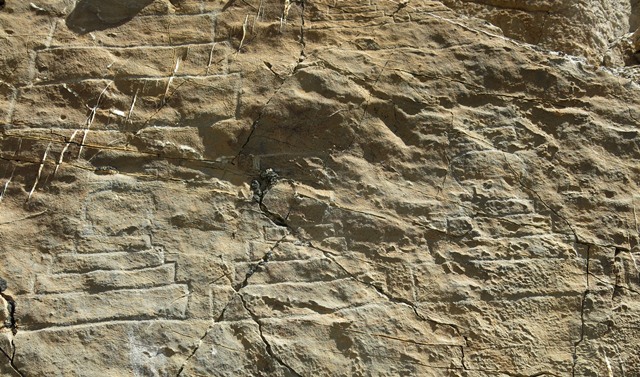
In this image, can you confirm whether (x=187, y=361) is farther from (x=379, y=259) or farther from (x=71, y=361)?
(x=379, y=259)

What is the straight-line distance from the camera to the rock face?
2.62 m

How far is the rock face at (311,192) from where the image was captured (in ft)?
8.58

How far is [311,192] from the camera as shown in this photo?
2768mm

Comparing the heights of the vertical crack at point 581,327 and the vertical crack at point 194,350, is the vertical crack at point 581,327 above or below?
above

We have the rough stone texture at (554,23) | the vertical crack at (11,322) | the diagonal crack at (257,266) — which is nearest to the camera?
the vertical crack at (11,322)

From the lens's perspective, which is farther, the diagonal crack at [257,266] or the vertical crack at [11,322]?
the diagonal crack at [257,266]

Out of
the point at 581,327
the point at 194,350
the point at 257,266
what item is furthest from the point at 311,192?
the point at 581,327

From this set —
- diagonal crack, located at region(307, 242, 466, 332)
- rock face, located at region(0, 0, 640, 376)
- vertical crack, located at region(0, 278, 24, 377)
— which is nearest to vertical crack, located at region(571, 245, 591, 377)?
rock face, located at region(0, 0, 640, 376)

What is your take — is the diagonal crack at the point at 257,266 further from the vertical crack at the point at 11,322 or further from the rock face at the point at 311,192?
the vertical crack at the point at 11,322

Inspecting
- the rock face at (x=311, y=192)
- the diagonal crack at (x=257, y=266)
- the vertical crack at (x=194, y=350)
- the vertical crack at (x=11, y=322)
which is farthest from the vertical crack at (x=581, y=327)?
the vertical crack at (x=11, y=322)

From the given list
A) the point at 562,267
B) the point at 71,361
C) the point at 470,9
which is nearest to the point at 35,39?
the point at 71,361

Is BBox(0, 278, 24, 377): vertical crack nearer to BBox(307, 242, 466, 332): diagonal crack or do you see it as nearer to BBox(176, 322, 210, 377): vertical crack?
BBox(176, 322, 210, 377): vertical crack

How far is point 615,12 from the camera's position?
3209 mm

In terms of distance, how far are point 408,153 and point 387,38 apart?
440mm
